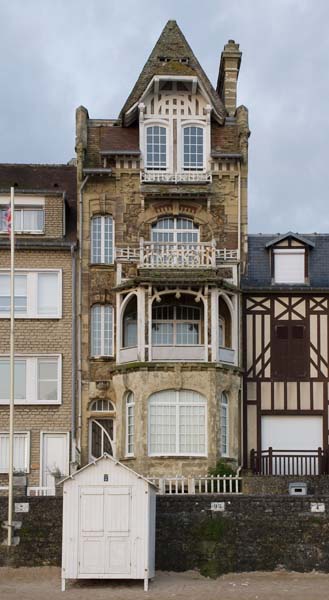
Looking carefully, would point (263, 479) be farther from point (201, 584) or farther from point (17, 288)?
point (17, 288)

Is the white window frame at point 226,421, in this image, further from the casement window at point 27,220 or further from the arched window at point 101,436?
the casement window at point 27,220

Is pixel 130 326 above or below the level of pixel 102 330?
above

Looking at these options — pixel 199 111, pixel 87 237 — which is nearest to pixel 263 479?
pixel 87 237

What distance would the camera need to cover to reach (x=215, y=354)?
4003cm

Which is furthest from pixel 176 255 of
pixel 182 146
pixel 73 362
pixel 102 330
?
pixel 73 362

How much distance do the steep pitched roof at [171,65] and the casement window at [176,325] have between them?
7.20 meters

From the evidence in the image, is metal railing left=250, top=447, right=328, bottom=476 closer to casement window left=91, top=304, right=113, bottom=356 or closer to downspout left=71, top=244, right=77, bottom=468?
downspout left=71, top=244, right=77, bottom=468

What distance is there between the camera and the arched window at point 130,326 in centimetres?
4191

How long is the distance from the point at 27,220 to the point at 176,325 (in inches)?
252

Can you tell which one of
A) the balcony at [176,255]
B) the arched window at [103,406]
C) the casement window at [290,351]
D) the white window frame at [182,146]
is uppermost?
the white window frame at [182,146]

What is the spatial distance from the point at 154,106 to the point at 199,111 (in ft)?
5.20

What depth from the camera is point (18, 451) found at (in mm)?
41031

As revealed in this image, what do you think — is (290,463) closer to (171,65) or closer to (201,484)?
(201,484)

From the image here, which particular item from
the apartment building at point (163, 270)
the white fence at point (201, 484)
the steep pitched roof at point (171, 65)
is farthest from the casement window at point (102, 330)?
the steep pitched roof at point (171, 65)
